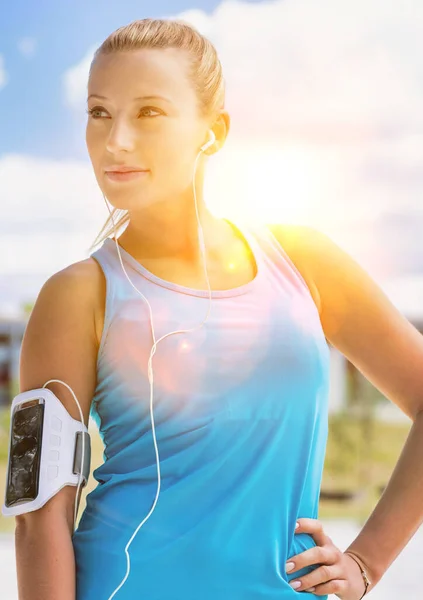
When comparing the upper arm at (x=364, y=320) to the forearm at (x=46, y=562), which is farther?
the upper arm at (x=364, y=320)

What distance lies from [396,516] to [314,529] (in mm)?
168

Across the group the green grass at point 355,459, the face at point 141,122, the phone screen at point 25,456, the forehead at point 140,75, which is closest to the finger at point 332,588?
the phone screen at point 25,456

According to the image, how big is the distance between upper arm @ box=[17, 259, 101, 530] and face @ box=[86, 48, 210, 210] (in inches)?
4.7

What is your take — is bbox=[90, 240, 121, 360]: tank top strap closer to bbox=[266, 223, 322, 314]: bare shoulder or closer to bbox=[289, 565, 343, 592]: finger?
bbox=[266, 223, 322, 314]: bare shoulder

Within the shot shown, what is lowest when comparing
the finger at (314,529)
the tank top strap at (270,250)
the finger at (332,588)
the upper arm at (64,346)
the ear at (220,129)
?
the finger at (332,588)

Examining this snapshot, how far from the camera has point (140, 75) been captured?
979 mm

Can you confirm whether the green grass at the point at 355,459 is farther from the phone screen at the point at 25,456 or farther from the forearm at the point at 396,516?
the phone screen at the point at 25,456

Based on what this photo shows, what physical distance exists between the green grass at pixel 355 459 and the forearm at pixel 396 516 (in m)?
7.28

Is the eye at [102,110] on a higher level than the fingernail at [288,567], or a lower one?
higher

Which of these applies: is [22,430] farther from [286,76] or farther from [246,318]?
[286,76]

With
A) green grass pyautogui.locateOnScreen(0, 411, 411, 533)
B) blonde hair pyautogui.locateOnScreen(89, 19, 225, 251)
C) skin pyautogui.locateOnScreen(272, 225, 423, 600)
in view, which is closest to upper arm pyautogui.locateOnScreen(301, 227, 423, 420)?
skin pyautogui.locateOnScreen(272, 225, 423, 600)

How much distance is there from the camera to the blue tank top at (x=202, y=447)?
922 mm

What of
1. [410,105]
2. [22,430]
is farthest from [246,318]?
[410,105]

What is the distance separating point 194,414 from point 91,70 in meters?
0.44
